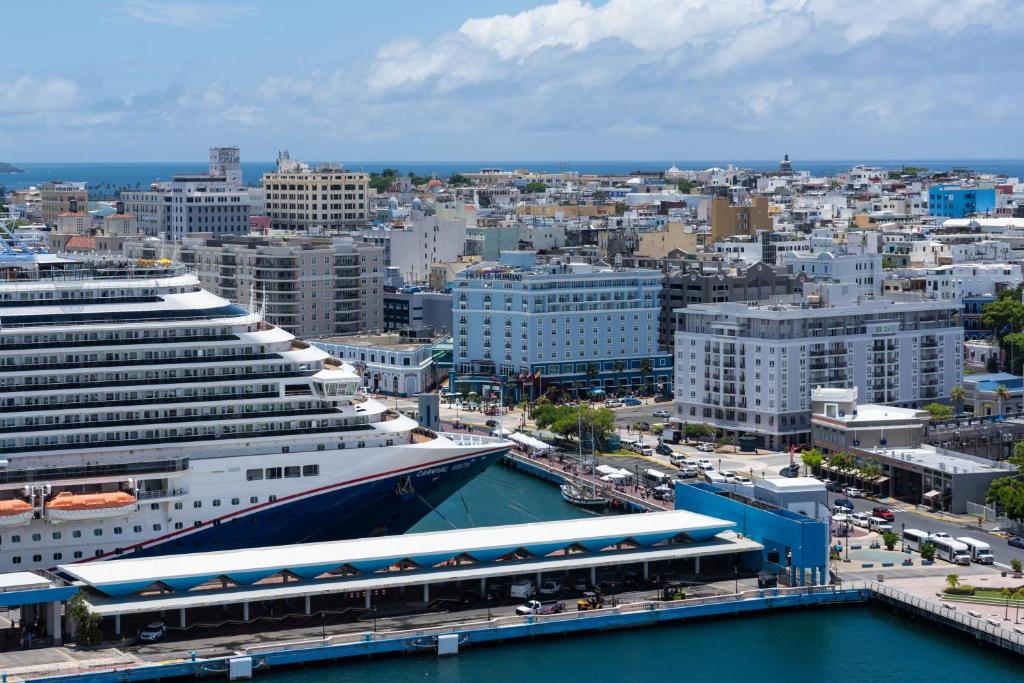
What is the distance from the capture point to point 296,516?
156 feet

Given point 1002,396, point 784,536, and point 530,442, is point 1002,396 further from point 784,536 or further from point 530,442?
point 784,536

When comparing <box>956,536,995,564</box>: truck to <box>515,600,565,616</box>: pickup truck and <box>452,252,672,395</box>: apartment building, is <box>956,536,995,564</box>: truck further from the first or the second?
<box>452,252,672,395</box>: apartment building

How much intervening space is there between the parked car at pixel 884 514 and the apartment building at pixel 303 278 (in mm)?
40163

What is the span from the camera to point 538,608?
1781 inches

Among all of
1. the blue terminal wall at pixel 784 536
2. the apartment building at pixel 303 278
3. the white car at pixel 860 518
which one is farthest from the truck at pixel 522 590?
the apartment building at pixel 303 278

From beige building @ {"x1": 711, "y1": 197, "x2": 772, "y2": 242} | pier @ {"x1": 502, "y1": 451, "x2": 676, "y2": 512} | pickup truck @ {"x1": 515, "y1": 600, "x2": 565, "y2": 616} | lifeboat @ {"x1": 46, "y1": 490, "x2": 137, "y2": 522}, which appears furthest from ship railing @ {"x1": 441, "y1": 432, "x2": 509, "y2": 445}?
beige building @ {"x1": 711, "y1": 197, "x2": 772, "y2": 242}

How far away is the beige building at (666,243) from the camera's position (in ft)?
350

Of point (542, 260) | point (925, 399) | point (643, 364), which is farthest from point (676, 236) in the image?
point (925, 399)

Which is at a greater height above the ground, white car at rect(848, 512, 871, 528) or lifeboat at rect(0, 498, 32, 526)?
lifeboat at rect(0, 498, 32, 526)

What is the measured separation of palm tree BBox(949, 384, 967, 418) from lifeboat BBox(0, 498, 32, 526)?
3990cm

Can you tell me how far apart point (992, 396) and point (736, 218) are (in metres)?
55.4

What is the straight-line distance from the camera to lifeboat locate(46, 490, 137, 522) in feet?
145

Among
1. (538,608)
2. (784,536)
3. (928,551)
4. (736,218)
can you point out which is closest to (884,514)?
(928,551)

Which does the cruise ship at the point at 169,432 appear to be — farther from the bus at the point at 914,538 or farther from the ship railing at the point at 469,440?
the bus at the point at 914,538
